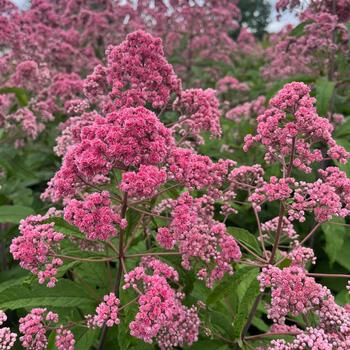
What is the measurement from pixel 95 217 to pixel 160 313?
80 centimetres

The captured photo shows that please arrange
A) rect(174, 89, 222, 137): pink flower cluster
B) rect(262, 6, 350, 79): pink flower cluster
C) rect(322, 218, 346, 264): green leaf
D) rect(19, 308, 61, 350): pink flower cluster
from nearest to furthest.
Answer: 1. rect(19, 308, 61, 350): pink flower cluster
2. rect(174, 89, 222, 137): pink flower cluster
3. rect(322, 218, 346, 264): green leaf
4. rect(262, 6, 350, 79): pink flower cluster

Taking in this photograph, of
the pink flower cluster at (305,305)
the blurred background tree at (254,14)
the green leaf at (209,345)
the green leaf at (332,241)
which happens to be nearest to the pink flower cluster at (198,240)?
the pink flower cluster at (305,305)

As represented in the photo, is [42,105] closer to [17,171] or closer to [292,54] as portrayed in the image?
[17,171]

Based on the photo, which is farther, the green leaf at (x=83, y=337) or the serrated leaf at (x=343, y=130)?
the serrated leaf at (x=343, y=130)

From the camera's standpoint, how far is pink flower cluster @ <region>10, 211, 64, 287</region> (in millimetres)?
2973

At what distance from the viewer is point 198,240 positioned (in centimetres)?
327

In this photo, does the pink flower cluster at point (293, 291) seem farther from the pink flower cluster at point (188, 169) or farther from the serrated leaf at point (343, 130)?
the serrated leaf at point (343, 130)

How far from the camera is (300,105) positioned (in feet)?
10.9

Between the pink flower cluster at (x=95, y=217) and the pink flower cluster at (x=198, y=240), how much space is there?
44cm

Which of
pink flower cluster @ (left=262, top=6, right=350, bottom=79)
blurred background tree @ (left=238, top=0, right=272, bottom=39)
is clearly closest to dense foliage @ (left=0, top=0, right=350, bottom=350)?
pink flower cluster @ (left=262, top=6, right=350, bottom=79)

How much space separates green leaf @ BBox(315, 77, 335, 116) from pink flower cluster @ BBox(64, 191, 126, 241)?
3655 mm

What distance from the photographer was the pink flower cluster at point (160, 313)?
8.89ft

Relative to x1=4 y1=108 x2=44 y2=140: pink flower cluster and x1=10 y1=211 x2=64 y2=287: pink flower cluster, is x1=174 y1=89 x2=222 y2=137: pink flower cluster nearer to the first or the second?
x1=10 y1=211 x2=64 y2=287: pink flower cluster

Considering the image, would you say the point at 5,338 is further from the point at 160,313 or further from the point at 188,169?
the point at 188,169
